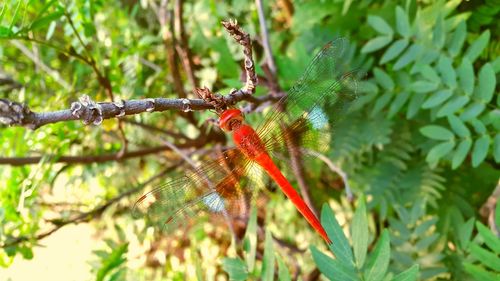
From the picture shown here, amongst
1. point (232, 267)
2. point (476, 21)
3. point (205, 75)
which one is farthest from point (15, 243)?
point (476, 21)

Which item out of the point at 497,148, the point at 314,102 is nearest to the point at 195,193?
the point at 314,102

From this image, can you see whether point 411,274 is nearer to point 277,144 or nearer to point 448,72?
point 277,144

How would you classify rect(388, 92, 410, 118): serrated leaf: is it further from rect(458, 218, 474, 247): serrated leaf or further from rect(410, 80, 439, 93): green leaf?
rect(458, 218, 474, 247): serrated leaf

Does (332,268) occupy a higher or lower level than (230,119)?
lower

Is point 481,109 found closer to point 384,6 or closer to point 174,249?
point 384,6

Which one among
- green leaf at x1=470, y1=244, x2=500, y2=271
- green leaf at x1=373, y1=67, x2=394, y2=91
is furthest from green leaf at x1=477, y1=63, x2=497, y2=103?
green leaf at x1=470, y1=244, x2=500, y2=271

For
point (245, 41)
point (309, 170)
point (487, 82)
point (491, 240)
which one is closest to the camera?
point (245, 41)
